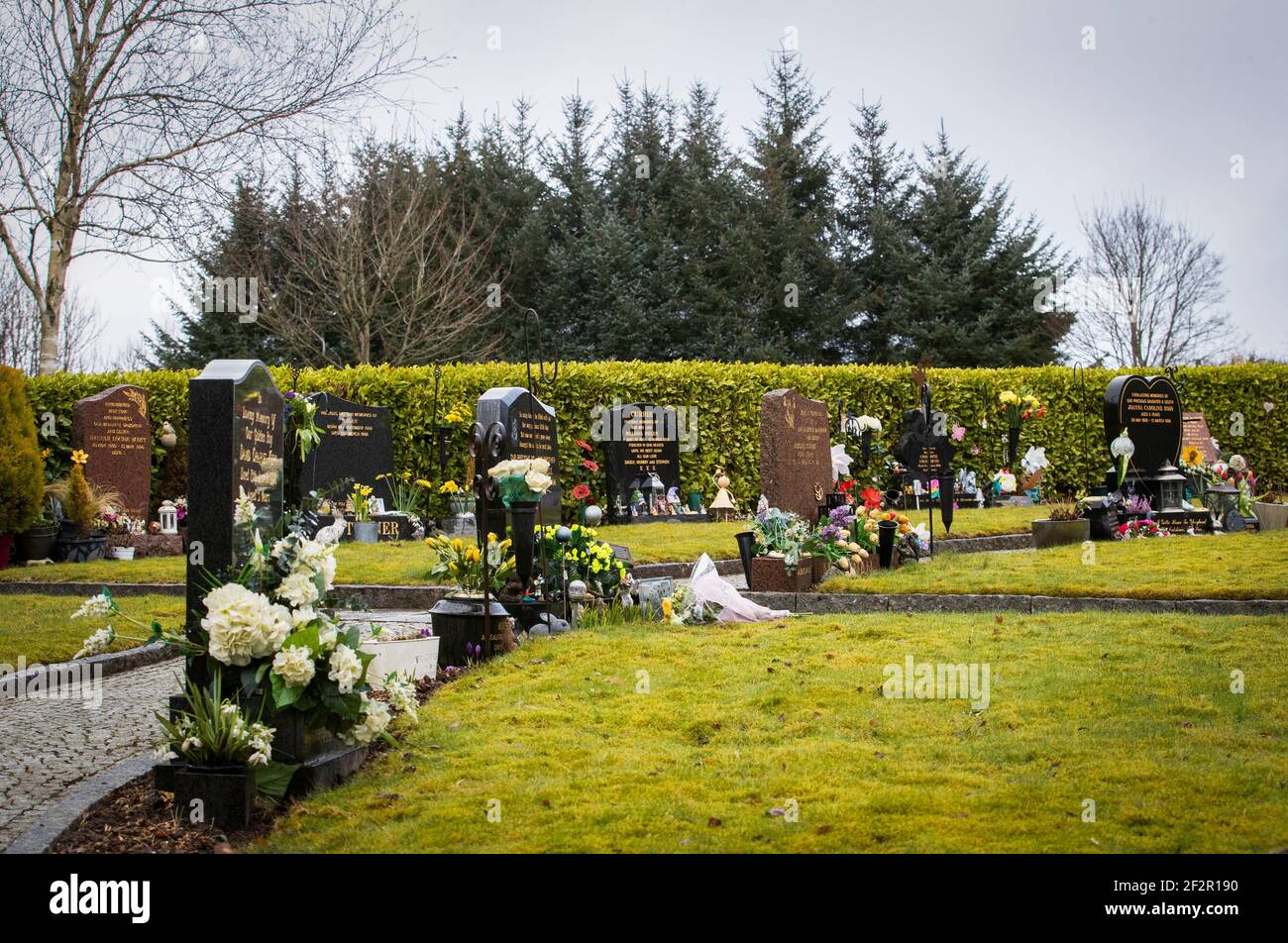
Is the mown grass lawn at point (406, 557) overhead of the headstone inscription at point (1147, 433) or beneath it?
beneath

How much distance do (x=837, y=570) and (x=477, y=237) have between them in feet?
78.9

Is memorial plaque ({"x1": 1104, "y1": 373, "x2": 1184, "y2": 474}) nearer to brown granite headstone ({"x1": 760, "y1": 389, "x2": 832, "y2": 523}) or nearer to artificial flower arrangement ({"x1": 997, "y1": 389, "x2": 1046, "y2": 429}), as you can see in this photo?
brown granite headstone ({"x1": 760, "y1": 389, "x2": 832, "y2": 523})

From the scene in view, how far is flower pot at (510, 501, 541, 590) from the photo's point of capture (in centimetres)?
841

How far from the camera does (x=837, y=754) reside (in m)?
5.22

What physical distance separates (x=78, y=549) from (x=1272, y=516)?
628 inches

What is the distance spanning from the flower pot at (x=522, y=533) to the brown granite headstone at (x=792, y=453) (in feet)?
19.5

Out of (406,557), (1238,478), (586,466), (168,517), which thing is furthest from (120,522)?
(1238,478)

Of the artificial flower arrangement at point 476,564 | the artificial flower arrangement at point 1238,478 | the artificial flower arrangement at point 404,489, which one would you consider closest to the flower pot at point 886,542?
the artificial flower arrangement at point 476,564

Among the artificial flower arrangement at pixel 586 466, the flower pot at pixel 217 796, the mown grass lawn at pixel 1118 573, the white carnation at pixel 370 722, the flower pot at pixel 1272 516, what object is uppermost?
the artificial flower arrangement at pixel 586 466

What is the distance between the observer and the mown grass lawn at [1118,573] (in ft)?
30.6

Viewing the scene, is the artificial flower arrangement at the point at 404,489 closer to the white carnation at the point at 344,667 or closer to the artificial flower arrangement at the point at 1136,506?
the artificial flower arrangement at the point at 1136,506

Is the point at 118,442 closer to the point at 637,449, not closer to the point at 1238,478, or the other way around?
the point at 637,449

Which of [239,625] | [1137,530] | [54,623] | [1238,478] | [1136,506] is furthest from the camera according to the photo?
[1238,478]

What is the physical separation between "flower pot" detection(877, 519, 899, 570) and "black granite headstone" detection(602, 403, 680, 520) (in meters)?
6.72
